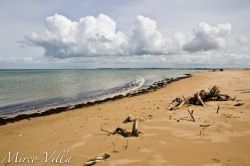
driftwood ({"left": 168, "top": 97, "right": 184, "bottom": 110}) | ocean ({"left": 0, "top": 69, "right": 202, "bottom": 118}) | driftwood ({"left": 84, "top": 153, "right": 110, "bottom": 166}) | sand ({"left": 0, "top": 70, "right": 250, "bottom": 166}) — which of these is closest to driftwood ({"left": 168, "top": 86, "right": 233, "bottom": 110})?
driftwood ({"left": 168, "top": 97, "right": 184, "bottom": 110})

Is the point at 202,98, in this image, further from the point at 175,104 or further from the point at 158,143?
the point at 158,143

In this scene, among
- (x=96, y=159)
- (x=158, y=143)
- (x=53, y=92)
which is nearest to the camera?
(x=96, y=159)

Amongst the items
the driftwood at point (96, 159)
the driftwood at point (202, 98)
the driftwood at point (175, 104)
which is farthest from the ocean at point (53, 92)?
the driftwood at point (96, 159)

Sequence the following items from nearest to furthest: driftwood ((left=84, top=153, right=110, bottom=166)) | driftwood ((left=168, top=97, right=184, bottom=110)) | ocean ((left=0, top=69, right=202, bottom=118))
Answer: driftwood ((left=84, top=153, right=110, bottom=166)), driftwood ((left=168, top=97, right=184, bottom=110)), ocean ((left=0, top=69, right=202, bottom=118))

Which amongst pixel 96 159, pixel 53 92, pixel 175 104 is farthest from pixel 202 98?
pixel 53 92

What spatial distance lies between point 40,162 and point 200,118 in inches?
260

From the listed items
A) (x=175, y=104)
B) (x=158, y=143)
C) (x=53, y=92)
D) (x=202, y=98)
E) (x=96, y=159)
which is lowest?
(x=53, y=92)

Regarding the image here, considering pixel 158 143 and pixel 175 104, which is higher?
pixel 175 104

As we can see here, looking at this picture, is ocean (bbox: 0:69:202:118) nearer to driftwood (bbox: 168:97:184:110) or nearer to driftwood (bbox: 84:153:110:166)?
driftwood (bbox: 168:97:184:110)

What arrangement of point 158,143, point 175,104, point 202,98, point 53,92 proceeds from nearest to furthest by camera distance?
point 158,143 → point 175,104 → point 202,98 → point 53,92

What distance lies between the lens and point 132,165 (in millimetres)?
6098

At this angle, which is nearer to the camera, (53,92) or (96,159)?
(96,159)

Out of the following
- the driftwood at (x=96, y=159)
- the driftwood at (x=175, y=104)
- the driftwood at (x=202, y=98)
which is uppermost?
the driftwood at (x=202, y=98)

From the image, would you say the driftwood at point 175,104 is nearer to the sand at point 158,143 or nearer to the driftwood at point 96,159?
the sand at point 158,143
